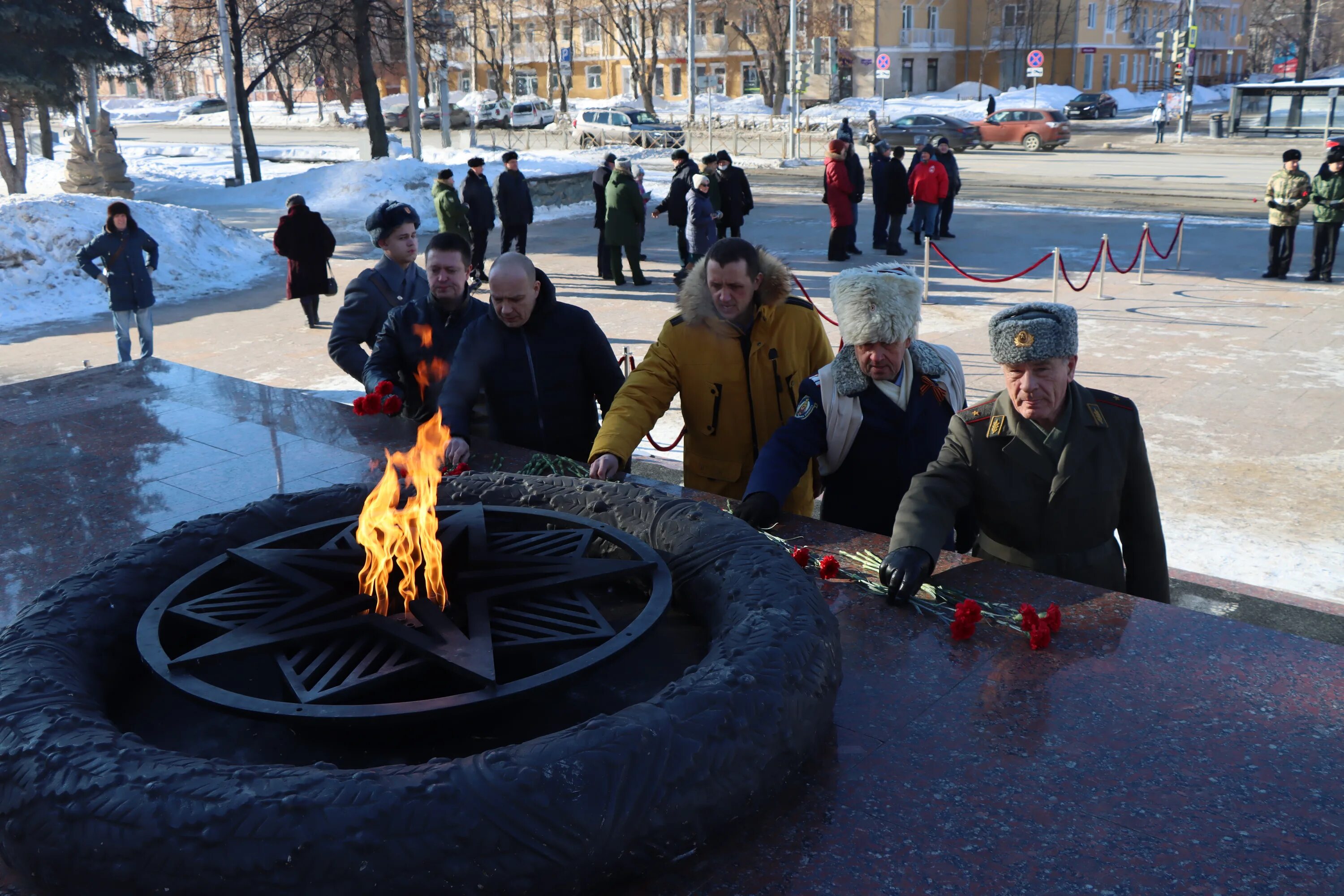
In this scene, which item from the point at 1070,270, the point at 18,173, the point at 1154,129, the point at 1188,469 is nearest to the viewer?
the point at 1188,469

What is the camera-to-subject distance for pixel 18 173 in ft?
74.8

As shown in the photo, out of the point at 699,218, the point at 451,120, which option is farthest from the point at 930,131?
the point at 451,120

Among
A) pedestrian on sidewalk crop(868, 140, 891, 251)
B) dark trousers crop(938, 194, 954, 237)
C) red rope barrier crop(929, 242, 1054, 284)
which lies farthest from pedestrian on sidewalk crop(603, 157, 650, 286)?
dark trousers crop(938, 194, 954, 237)

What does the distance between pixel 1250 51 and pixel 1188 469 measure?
79011 millimetres

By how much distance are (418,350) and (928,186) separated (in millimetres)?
12611

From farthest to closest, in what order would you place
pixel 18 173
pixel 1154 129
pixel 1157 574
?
1. pixel 1154 129
2. pixel 18 173
3. pixel 1157 574

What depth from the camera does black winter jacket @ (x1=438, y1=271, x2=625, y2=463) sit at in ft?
15.7

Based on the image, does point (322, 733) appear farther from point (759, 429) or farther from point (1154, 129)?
point (1154, 129)

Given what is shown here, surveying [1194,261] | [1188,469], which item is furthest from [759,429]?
[1194,261]

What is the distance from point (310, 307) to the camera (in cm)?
1263

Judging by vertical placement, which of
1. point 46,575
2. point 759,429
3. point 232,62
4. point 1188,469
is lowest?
point 1188,469

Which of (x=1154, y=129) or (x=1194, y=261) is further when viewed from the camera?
(x=1154, y=129)

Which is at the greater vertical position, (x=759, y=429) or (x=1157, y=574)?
(x=759, y=429)

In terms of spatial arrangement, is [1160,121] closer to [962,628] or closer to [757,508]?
[757,508]
